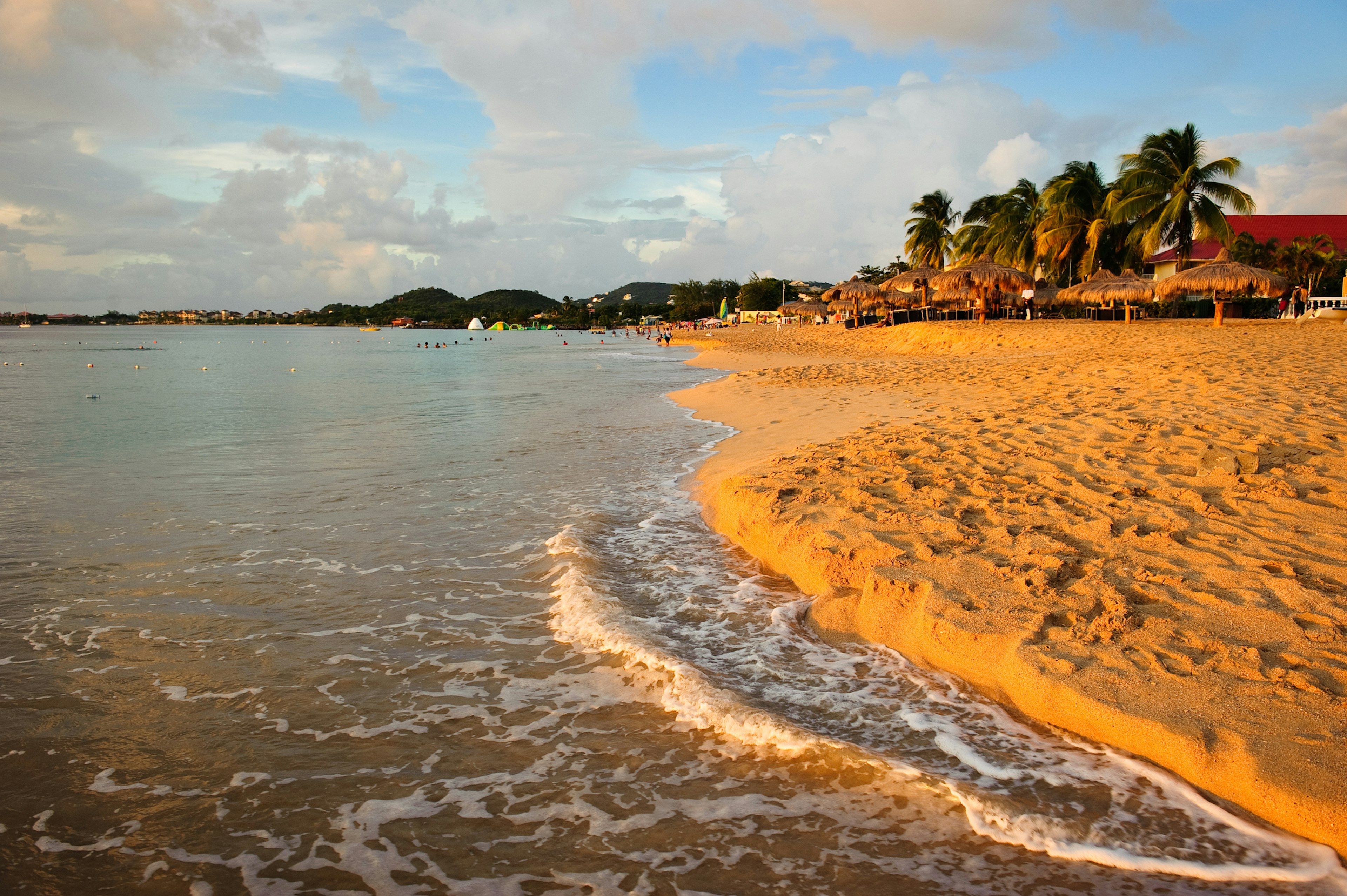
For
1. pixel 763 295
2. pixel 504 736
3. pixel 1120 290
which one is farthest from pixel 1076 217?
pixel 763 295

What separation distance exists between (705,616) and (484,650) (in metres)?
1.47

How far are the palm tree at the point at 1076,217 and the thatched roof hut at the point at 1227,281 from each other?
325 inches

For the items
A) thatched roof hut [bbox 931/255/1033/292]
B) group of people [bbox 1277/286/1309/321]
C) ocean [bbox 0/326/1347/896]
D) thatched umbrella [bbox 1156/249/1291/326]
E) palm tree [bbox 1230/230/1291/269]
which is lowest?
ocean [bbox 0/326/1347/896]

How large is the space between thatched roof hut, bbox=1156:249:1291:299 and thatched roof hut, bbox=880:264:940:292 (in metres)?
8.87

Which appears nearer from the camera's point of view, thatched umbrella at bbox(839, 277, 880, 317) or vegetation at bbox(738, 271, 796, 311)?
thatched umbrella at bbox(839, 277, 880, 317)

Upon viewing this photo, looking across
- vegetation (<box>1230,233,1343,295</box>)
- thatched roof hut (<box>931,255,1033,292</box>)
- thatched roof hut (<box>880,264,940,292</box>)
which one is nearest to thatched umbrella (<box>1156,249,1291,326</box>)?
thatched roof hut (<box>931,255,1033,292</box>)

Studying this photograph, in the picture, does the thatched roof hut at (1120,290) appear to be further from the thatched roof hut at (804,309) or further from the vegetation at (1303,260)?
the thatched roof hut at (804,309)

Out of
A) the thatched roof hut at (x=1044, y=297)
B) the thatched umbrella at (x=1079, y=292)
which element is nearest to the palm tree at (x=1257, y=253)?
the thatched roof hut at (x=1044, y=297)

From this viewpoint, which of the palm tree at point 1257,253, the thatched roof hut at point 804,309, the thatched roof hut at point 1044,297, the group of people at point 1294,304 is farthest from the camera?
the thatched roof hut at point 804,309

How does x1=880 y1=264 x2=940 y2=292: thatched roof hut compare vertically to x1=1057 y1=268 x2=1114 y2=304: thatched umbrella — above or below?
above

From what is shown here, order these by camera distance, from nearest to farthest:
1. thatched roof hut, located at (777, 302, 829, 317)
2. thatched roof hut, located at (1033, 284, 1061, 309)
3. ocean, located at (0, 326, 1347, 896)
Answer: ocean, located at (0, 326, 1347, 896) < thatched roof hut, located at (1033, 284, 1061, 309) < thatched roof hut, located at (777, 302, 829, 317)

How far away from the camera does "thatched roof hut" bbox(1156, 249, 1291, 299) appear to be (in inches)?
898

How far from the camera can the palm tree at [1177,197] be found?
26984 millimetres

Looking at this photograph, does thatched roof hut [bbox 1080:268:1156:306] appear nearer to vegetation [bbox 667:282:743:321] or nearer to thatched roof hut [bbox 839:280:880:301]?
thatched roof hut [bbox 839:280:880:301]
